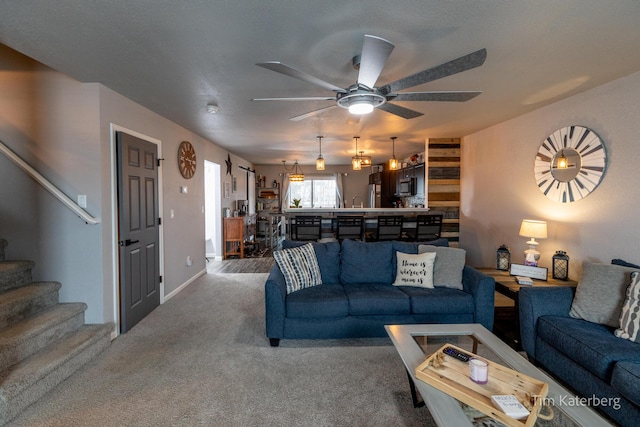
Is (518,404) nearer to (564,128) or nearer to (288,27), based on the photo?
(288,27)

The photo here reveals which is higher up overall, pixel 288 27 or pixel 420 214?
pixel 288 27

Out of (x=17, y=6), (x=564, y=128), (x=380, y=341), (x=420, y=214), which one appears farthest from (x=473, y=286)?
(x=17, y=6)

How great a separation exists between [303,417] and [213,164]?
5.30 metres

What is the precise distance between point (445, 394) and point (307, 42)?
2285 mm

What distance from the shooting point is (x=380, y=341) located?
292cm

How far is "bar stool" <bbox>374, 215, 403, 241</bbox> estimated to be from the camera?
16.7 ft

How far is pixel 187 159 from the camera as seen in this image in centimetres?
473

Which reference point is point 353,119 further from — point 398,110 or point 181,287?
point 181,287

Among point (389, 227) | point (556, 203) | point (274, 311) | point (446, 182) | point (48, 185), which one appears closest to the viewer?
point (48, 185)

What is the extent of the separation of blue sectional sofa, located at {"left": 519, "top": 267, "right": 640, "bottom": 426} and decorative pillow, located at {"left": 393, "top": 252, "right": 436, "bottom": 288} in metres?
0.85

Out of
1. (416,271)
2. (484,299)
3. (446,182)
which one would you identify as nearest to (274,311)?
(416,271)

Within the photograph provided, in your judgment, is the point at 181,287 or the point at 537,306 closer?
the point at 537,306

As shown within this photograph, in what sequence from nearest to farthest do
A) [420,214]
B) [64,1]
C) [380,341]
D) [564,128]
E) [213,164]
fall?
[64,1], [380,341], [564,128], [420,214], [213,164]

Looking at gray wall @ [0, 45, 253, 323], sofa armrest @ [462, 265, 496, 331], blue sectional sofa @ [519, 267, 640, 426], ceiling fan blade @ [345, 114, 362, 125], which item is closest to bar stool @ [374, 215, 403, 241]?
ceiling fan blade @ [345, 114, 362, 125]
